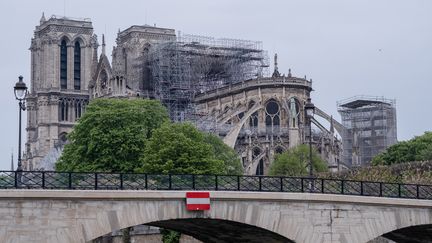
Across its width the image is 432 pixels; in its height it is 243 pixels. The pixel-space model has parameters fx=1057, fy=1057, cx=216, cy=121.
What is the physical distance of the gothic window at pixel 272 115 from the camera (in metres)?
122

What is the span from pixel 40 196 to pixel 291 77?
89010 mm

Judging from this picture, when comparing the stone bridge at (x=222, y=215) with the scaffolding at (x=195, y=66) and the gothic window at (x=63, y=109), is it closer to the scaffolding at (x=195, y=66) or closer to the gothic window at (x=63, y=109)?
the scaffolding at (x=195, y=66)

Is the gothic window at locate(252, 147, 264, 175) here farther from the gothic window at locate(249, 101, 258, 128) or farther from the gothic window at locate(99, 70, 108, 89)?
the gothic window at locate(99, 70, 108, 89)

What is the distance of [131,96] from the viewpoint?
428 feet

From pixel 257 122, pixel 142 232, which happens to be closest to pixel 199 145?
pixel 142 232

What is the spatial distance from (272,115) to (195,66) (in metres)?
15.3

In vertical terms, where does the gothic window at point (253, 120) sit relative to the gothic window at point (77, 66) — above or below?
below

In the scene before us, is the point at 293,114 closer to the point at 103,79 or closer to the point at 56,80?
the point at 103,79

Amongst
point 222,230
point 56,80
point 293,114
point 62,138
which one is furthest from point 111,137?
point 56,80

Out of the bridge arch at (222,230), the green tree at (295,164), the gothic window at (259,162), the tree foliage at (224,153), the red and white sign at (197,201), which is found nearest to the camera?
the red and white sign at (197,201)

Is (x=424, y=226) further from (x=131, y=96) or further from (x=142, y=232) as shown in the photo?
(x=131, y=96)

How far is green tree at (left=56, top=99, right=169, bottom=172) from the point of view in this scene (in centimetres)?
7469

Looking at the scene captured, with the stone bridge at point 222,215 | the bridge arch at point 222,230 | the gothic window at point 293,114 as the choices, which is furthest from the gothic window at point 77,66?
the stone bridge at point 222,215

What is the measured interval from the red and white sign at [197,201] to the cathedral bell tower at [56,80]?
4204 inches
